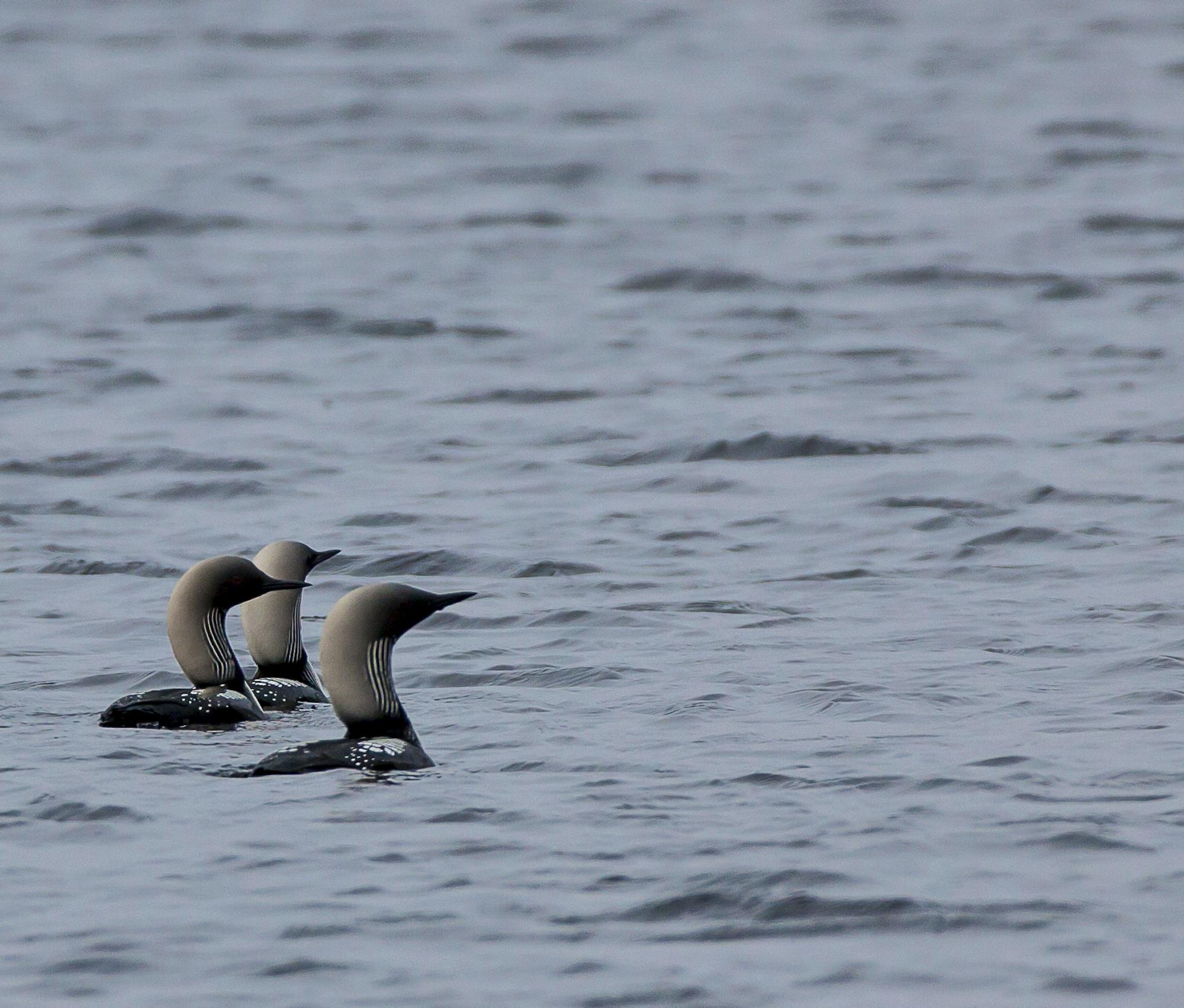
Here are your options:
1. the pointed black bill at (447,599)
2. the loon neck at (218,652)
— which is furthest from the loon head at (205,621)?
the pointed black bill at (447,599)

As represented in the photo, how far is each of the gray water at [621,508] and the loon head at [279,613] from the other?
410 mm

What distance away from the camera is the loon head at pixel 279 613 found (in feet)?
39.1

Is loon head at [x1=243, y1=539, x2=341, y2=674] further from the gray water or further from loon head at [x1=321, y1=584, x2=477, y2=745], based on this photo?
loon head at [x1=321, y1=584, x2=477, y2=745]

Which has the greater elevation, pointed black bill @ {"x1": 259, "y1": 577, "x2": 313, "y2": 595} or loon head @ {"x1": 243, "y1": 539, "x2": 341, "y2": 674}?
pointed black bill @ {"x1": 259, "y1": 577, "x2": 313, "y2": 595}

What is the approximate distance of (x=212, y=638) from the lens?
11086mm

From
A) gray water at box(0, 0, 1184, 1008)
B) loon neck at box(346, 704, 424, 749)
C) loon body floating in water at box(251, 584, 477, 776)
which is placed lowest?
gray water at box(0, 0, 1184, 1008)

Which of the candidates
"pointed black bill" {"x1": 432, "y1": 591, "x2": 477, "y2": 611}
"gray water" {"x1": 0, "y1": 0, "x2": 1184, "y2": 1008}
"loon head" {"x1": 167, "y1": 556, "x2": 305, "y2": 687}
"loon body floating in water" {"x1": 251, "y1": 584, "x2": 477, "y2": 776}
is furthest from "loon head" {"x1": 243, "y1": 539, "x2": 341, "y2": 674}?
"loon body floating in water" {"x1": 251, "y1": 584, "x2": 477, "y2": 776}

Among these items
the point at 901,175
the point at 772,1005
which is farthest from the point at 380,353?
the point at 772,1005

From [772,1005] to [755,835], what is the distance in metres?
1.43

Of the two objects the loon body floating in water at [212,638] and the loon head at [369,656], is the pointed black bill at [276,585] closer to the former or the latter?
the loon body floating in water at [212,638]

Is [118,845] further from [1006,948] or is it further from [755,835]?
[1006,948]

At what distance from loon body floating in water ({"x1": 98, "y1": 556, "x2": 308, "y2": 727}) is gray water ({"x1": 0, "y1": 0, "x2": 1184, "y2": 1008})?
33 centimetres

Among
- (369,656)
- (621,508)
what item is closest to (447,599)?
(369,656)

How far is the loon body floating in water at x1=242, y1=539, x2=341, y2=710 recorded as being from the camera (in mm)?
11914
